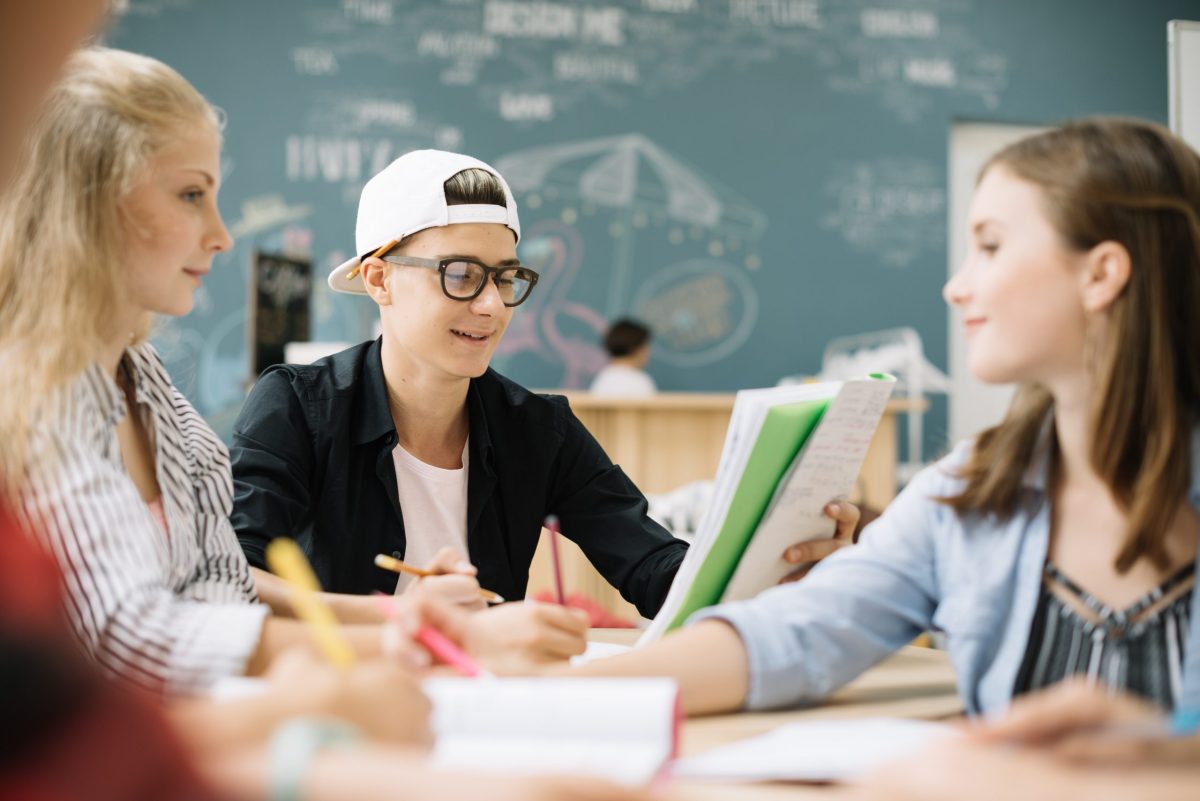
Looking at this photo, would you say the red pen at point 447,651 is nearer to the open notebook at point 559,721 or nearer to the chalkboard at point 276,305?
the open notebook at point 559,721

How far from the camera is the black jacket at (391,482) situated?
1701 mm

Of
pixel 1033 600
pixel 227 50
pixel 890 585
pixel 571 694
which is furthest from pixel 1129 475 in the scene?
pixel 227 50

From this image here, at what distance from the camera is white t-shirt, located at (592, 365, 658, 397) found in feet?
18.4

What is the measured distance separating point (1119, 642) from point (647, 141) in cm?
529

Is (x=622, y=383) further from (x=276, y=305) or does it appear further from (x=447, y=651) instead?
(x=447, y=651)

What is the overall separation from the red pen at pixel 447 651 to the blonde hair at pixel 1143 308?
580 mm

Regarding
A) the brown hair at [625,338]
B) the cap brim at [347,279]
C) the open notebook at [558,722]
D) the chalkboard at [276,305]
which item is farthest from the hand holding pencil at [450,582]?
the brown hair at [625,338]

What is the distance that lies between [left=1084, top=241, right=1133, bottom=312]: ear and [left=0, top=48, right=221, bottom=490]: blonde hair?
908 mm

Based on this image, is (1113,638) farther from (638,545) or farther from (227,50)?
(227,50)

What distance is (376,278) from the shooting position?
6.18 ft

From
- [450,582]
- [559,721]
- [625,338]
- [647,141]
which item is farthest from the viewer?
[647,141]

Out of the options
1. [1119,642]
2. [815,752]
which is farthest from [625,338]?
[815,752]

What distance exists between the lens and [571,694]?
0.81 metres

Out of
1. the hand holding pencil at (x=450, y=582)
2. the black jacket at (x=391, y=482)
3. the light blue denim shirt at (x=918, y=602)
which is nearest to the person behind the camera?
the light blue denim shirt at (x=918, y=602)
